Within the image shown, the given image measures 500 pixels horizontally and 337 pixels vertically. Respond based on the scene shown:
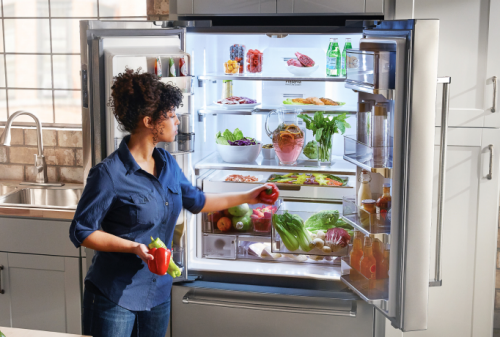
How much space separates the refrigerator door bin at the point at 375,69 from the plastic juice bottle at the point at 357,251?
63cm

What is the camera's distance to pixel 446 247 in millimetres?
2154

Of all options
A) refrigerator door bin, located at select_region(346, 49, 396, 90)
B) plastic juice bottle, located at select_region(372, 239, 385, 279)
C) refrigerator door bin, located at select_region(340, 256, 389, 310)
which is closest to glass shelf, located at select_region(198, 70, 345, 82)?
refrigerator door bin, located at select_region(346, 49, 396, 90)

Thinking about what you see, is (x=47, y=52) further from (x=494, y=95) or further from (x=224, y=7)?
(x=494, y=95)

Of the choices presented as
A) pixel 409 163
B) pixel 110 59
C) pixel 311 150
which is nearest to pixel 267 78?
pixel 311 150

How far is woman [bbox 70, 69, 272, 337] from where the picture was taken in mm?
1575

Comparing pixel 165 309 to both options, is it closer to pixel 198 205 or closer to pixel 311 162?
pixel 198 205

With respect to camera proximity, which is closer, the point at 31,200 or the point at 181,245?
the point at 181,245

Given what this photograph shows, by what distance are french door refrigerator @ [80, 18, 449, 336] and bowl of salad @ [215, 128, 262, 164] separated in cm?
7

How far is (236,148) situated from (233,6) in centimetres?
65

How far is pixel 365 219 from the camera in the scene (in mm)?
1932

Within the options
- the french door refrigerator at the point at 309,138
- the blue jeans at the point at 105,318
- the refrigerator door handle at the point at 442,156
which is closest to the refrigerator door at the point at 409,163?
the french door refrigerator at the point at 309,138


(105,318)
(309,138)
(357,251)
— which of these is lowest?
(105,318)

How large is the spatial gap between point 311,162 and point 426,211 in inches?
31.7

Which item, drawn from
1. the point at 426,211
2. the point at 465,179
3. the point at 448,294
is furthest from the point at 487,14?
the point at 448,294
